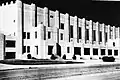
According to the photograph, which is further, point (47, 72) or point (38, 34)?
point (38, 34)

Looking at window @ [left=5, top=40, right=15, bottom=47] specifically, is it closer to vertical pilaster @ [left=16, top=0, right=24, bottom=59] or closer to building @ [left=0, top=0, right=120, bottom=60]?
building @ [left=0, top=0, right=120, bottom=60]

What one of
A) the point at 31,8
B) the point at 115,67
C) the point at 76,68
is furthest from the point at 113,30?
the point at 76,68

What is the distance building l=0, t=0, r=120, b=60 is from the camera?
48959 mm

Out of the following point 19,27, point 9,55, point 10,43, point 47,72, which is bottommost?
point 9,55

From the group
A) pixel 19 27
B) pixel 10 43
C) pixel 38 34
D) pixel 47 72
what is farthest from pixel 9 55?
pixel 47 72

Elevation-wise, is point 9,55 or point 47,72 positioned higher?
point 47,72

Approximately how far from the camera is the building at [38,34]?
49.0 m

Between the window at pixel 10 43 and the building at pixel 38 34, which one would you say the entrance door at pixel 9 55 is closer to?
the building at pixel 38 34

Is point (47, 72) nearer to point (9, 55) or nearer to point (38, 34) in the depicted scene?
point (38, 34)

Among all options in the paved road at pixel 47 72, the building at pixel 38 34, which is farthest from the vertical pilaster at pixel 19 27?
the paved road at pixel 47 72

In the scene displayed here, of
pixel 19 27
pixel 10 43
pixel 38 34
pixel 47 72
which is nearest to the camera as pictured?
pixel 47 72

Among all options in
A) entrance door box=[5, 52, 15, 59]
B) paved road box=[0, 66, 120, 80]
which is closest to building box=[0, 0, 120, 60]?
entrance door box=[5, 52, 15, 59]

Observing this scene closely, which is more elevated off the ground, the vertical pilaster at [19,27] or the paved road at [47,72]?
the vertical pilaster at [19,27]

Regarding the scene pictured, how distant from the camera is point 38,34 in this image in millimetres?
49750
